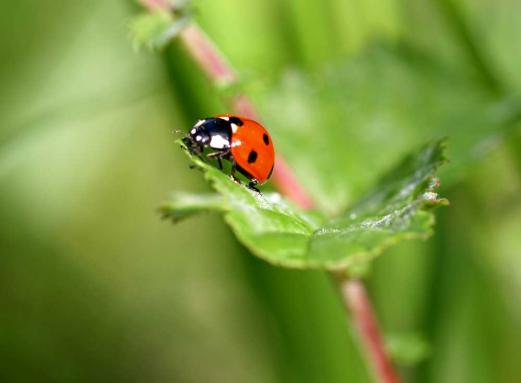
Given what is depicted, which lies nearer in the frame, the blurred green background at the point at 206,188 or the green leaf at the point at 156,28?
the green leaf at the point at 156,28

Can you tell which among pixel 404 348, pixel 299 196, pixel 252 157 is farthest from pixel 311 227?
pixel 404 348

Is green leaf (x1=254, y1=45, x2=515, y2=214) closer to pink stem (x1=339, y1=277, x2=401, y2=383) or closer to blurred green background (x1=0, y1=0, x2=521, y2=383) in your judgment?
blurred green background (x1=0, y1=0, x2=521, y2=383)

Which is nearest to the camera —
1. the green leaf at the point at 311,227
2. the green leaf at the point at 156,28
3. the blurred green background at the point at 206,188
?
the green leaf at the point at 311,227

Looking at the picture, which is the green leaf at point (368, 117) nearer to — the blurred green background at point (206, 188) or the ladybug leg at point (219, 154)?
the blurred green background at point (206, 188)

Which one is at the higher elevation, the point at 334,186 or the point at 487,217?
the point at 487,217

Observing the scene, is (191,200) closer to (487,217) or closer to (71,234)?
(487,217)

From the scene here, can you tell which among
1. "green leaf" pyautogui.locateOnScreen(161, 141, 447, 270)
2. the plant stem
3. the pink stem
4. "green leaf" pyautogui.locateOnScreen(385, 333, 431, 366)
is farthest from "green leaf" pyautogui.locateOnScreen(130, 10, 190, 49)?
"green leaf" pyautogui.locateOnScreen(385, 333, 431, 366)

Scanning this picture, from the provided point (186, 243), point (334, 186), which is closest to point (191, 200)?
point (334, 186)

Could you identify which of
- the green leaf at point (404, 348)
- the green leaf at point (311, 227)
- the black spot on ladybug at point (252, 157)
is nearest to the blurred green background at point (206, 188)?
the green leaf at point (404, 348)
